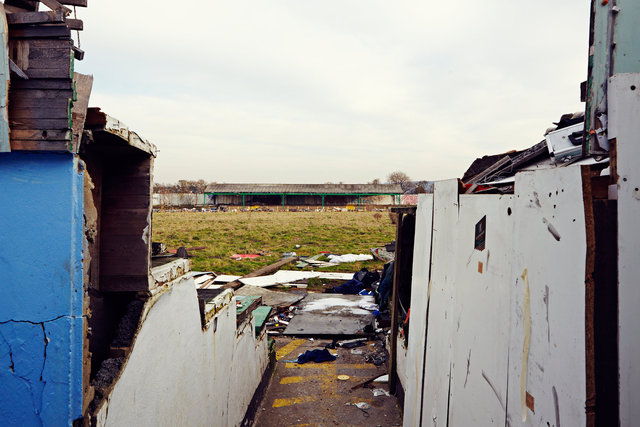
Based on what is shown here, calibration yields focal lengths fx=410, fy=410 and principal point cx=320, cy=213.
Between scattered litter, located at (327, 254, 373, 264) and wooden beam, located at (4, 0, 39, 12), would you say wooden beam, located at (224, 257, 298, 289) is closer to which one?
scattered litter, located at (327, 254, 373, 264)

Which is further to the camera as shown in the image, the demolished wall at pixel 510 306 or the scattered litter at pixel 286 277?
the scattered litter at pixel 286 277

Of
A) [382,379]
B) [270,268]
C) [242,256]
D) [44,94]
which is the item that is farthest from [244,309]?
[242,256]

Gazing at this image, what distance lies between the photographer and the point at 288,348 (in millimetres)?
6617

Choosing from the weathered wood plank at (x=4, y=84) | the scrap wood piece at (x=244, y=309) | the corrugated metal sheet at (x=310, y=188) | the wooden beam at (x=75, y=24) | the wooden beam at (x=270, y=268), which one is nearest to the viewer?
the weathered wood plank at (x=4, y=84)

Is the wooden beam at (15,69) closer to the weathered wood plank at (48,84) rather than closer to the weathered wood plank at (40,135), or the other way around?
the weathered wood plank at (48,84)

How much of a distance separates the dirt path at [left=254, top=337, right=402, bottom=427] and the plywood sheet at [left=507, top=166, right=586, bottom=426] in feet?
10.3

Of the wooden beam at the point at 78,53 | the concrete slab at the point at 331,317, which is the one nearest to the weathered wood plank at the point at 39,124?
the wooden beam at the point at 78,53

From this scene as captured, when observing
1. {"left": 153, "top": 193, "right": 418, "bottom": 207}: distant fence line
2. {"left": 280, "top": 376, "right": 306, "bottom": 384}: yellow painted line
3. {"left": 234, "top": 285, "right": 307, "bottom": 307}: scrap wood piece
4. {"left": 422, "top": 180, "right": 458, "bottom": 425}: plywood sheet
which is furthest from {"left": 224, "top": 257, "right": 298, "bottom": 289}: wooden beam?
{"left": 153, "top": 193, "right": 418, "bottom": 207}: distant fence line

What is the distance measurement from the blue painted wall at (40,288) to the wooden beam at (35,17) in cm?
49

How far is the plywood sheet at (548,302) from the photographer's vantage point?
50.9 inches

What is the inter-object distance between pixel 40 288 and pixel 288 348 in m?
5.43

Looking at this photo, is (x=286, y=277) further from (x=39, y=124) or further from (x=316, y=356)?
(x=39, y=124)

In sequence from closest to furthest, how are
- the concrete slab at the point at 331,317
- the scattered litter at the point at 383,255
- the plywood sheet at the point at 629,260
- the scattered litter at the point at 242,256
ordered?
the plywood sheet at the point at 629,260
the concrete slab at the point at 331,317
the scattered litter at the point at 383,255
the scattered litter at the point at 242,256

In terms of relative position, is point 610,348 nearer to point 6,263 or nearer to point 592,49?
point 592,49
